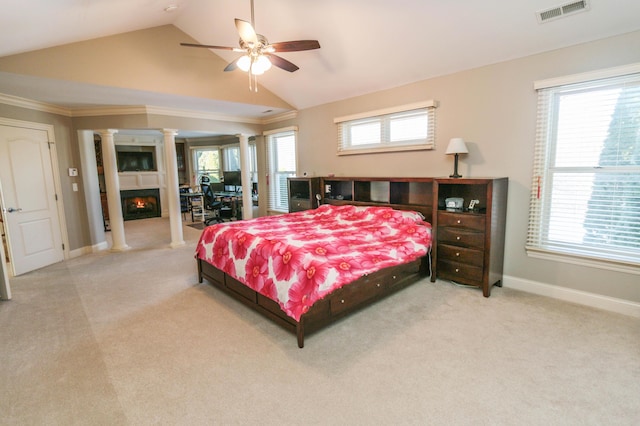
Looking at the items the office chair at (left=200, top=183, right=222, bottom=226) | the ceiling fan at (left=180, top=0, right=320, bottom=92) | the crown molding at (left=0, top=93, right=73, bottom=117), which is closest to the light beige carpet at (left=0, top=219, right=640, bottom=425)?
the ceiling fan at (left=180, top=0, right=320, bottom=92)

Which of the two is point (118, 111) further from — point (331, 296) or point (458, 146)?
point (458, 146)

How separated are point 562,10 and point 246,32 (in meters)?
2.72

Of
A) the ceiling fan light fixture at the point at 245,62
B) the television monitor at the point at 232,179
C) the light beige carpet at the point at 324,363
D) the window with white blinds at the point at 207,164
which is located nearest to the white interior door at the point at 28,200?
the light beige carpet at the point at 324,363

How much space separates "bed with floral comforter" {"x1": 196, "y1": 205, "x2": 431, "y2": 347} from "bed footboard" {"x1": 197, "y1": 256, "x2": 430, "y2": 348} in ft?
0.15

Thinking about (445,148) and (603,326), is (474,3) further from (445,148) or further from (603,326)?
(603,326)

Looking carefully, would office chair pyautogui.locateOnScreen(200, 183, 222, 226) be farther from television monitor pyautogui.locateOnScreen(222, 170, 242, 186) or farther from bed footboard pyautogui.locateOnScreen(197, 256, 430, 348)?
bed footboard pyautogui.locateOnScreen(197, 256, 430, 348)

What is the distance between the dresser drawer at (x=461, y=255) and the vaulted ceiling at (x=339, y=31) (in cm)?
211

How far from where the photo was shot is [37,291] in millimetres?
3625

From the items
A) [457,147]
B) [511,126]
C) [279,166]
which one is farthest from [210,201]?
[511,126]

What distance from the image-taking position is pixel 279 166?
21.5ft

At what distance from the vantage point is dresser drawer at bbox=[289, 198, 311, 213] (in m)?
5.32

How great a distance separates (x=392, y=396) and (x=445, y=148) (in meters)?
3.04

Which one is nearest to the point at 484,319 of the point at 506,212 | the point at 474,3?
the point at 506,212

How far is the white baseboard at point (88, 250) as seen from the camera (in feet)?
16.9
